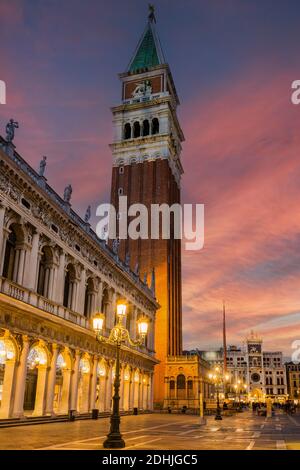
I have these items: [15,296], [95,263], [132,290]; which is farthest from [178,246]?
[15,296]

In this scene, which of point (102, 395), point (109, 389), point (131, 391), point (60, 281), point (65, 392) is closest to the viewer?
point (65, 392)

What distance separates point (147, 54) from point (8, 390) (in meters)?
70.3

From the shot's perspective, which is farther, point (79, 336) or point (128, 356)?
point (128, 356)

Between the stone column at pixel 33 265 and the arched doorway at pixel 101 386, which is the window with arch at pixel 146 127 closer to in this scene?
the arched doorway at pixel 101 386

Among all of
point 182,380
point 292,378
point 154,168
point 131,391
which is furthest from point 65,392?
point 292,378

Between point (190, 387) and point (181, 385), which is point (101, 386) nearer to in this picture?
point (181, 385)

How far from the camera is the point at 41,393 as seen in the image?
87.1 ft

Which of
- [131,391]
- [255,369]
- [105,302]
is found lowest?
[131,391]

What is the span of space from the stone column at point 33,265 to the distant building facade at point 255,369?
133898 millimetres

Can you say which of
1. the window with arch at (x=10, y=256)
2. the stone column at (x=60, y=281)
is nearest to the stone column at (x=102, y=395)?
the stone column at (x=60, y=281)

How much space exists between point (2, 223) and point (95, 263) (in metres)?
14.4

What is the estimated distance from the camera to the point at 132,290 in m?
48.6

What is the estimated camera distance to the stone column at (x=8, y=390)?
22.6 metres

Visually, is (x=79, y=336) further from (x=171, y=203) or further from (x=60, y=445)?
(x=171, y=203)
